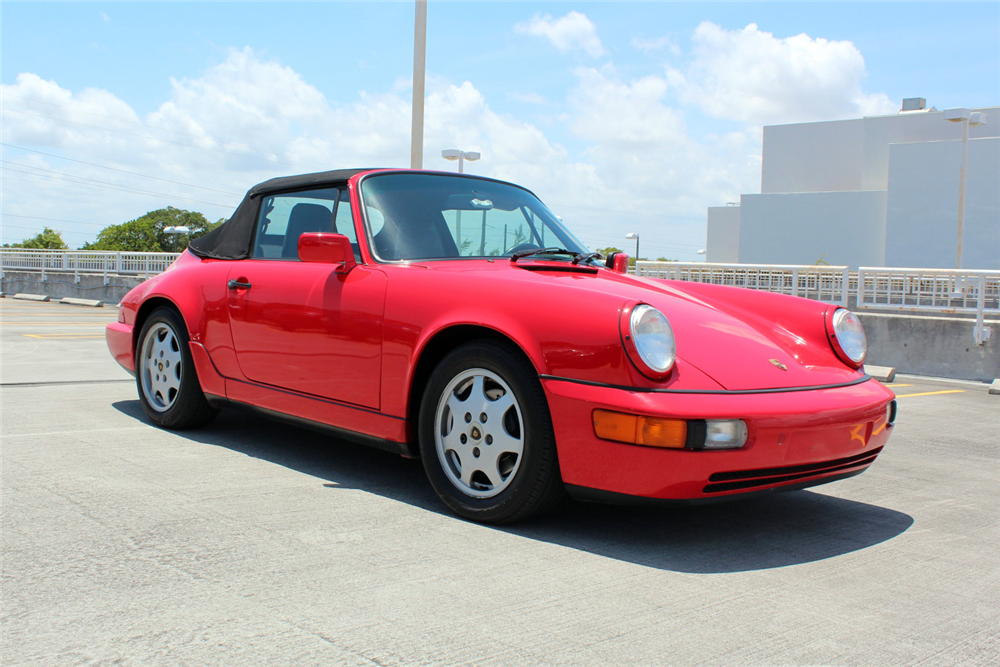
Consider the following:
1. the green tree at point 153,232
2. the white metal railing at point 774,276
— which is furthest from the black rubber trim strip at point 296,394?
the green tree at point 153,232

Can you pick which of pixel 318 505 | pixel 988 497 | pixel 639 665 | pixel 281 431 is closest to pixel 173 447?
pixel 281 431

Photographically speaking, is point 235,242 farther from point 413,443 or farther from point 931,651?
point 931,651

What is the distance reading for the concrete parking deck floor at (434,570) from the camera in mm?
2201

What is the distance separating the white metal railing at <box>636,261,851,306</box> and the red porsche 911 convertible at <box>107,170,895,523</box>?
7780 millimetres

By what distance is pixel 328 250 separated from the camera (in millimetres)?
3857

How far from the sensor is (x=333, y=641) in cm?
219

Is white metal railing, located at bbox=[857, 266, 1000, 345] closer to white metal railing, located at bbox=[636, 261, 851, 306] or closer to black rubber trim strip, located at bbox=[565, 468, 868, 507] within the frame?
white metal railing, located at bbox=[636, 261, 851, 306]

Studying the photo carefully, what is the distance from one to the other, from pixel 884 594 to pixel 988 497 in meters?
1.77

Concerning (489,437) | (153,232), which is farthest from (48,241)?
(489,437)

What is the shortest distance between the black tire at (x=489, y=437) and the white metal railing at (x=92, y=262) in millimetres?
22330

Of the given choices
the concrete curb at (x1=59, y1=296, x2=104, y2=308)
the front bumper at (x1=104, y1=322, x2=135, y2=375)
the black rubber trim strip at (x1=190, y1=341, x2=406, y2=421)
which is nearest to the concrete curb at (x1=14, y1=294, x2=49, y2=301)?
the concrete curb at (x1=59, y1=296, x2=104, y2=308)

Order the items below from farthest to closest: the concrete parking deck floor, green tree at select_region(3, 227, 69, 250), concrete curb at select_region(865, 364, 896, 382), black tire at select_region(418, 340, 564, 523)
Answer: green tree at select_region(3, 227, 69, 250), concrete curb at select_region(865, 364, 896, 382), black tire at select_region(418, 340, 564, 523), the concrete parking deck floor

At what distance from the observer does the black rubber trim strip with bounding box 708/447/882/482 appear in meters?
2.91

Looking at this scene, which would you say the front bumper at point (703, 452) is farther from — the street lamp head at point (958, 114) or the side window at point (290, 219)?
the street lamp head at point (958, 114)
